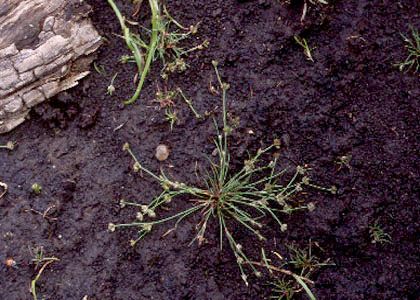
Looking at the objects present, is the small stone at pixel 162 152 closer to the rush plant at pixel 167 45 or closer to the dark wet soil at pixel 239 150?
the dark wet soil at pixel 239 150

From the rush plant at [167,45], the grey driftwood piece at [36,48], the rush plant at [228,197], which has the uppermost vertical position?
the grey driftwood piece at [36,48]

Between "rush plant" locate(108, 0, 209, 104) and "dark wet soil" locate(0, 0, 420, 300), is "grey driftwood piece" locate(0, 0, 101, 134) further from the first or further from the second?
"rush plant" locate(108, 0, 209, 104)

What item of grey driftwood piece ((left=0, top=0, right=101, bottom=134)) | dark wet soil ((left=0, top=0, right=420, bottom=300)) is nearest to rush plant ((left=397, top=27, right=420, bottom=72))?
dark wet soil ((left=0, top=0, right=420, bottom=300))

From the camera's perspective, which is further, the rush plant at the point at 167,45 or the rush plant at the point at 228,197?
the rush plant at the point at 167,45

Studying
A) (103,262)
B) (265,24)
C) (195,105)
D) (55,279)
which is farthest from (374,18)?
(55,279)

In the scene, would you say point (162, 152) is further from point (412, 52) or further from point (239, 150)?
point (412, 52)

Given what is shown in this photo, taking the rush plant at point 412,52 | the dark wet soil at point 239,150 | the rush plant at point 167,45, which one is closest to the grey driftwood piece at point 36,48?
the dark wet soil at point 239,150

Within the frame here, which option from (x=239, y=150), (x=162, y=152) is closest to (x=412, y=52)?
(x=239, y=150)
